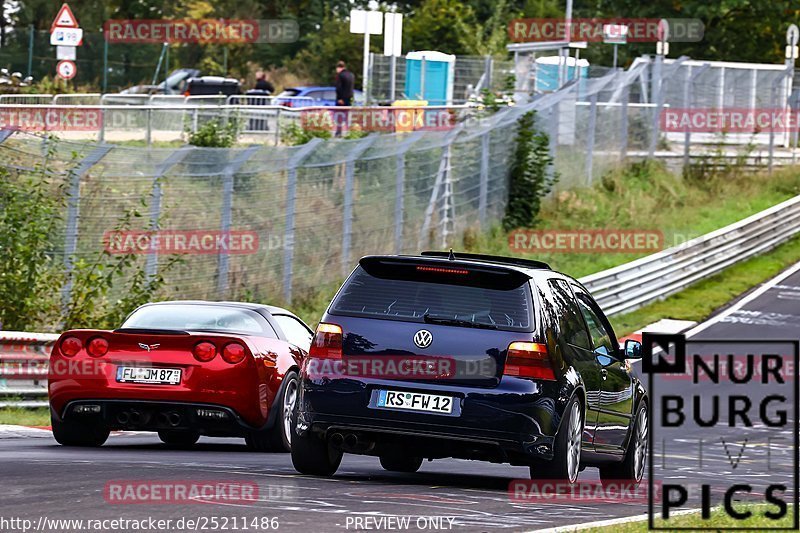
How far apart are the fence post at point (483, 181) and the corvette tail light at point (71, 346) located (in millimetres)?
19655

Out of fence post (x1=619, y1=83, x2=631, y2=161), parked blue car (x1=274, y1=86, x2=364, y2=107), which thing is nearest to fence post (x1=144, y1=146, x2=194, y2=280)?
fence post (x1=619, y1=83, x2=631, y2=161)

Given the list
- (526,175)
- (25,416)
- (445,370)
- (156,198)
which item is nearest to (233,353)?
(445,370)

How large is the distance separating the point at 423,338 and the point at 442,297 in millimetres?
323

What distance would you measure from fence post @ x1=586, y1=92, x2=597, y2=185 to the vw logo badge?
27214 mm

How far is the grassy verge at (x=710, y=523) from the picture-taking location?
327 inches

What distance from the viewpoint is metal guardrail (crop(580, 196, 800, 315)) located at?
28625 millimetres

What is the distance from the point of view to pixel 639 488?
38.4 ft

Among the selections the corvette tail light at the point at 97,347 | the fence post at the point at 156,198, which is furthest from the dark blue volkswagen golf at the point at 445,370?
the fence post at the point at 156,198

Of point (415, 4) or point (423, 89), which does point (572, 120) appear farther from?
point (415, 4)

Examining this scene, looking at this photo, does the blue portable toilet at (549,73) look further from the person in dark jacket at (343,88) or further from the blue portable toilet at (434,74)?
the person in dark jacket at (343,88)

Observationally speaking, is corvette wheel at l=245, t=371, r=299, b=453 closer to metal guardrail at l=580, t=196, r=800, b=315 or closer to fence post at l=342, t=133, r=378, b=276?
fence post at l=342, t=133, r=378, b=276

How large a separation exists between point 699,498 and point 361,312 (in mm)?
2696

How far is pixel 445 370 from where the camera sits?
1004 centimetres

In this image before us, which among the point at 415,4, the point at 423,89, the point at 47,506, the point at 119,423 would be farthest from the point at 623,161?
the point at 415,4
